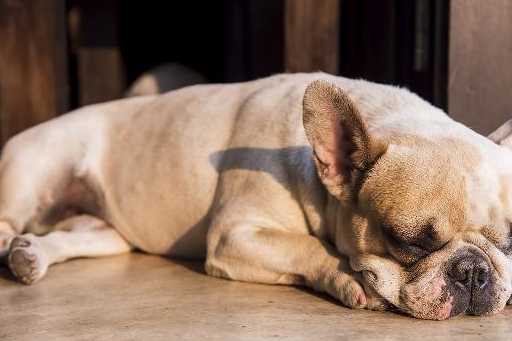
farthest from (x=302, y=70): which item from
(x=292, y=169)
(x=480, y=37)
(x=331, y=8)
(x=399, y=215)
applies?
(x=399, y=215)

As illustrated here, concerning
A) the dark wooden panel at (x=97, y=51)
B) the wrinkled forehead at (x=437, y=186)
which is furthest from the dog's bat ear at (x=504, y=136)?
the dark wooden panel at (x=97, y=51)

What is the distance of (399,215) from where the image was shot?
2.99m

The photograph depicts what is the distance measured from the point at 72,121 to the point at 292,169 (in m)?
1.51

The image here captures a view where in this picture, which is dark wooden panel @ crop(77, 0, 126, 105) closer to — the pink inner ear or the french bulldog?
the french bulldog

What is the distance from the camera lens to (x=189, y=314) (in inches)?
126

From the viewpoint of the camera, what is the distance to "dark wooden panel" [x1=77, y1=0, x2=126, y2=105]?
6559mm

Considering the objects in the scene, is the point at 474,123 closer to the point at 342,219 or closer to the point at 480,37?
the point at 480,37

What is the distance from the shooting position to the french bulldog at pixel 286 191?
117 inches

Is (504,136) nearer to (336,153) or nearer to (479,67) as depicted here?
(336,153)

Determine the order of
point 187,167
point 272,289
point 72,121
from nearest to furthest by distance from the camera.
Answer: point 272,289 → point 187,167 → point 72,121

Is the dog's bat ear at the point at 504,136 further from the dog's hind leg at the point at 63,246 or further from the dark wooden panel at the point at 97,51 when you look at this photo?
the dark wooden panel at the point at 97,51

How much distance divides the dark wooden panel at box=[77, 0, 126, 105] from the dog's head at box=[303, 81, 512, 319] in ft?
11.8

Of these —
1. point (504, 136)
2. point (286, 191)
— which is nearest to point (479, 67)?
point (504, 136)

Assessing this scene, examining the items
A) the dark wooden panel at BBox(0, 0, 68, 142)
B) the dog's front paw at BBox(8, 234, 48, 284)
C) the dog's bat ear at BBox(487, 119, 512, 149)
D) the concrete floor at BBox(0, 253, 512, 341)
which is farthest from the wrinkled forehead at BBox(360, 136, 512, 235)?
the dark wooden panel at BBox(0, 0, 68, 142)
